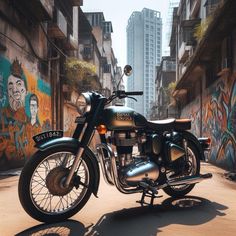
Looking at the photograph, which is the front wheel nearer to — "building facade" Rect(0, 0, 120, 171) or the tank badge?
the tank badge

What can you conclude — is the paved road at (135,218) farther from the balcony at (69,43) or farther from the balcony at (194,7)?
the balcony at (194,7)

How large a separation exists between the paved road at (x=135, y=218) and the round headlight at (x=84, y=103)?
4.50 feet

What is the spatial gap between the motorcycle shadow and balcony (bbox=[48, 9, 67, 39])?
13321 mm

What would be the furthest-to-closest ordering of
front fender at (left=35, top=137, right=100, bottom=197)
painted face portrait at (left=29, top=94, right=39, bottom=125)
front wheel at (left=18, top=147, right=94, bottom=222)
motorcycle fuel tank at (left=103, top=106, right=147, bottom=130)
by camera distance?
1. painted face portrait at (left=29, top=94, right=39, bottom=125)
2. motorcycle fuel tank at (left=103, top=106, right=147, bottom=130)
3. front fender at (left=35, top=137, right=100, bottom=197)
4. front wheel at (left=18, top=147, right=94, bottom=222)

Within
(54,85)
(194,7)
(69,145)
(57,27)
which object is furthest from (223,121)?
(194,7)

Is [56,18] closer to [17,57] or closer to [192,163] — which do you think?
[17,57]

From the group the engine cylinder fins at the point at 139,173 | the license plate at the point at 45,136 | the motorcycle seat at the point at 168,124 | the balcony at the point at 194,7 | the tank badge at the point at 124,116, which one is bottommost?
the engine cylinder fins at the point at 139,173

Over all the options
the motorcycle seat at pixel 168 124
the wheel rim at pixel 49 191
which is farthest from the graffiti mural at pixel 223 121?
the wheel rim at pixel 49 191

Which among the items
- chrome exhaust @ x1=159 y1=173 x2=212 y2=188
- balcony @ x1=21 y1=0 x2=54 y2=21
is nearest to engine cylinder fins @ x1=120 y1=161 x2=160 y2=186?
chrome exhaust @ x1=159 y1=173 x2=212 y2=188

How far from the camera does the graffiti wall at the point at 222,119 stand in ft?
33.7

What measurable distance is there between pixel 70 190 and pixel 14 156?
294 inches

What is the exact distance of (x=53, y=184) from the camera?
3928 millimetres

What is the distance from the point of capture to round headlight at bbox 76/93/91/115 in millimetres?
4137

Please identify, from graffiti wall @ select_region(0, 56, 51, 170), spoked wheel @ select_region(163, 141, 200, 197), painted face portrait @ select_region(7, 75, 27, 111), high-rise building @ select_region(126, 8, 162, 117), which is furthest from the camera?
high-rise building @ select_region(126, 8, 162, 117)
